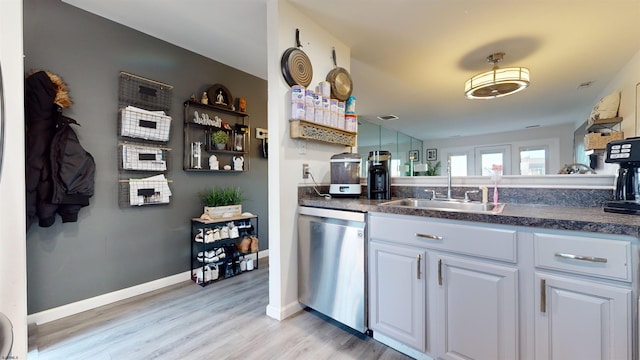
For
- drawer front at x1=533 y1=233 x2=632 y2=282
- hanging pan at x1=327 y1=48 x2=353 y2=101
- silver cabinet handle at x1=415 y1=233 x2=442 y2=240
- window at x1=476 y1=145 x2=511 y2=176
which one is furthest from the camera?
window at x1=476 y1=145 x2=511 y2=176

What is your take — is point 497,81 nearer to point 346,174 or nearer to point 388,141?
point 346,174

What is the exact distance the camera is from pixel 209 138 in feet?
9.23

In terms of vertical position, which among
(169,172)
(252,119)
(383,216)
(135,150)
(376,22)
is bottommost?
(383,216)

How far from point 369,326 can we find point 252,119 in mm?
2688

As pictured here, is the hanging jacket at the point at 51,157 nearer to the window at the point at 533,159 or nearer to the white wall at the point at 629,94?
the white wall at the point at 629,94

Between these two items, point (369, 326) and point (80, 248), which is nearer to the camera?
point (369, 326)

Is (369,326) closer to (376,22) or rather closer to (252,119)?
(376,22)

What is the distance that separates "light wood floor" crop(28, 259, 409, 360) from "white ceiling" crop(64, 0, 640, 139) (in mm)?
2436

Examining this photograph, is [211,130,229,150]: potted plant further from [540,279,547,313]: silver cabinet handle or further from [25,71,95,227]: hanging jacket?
[540,279,547,313]: silver cabinet handle

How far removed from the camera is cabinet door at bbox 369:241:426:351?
4.66 ft

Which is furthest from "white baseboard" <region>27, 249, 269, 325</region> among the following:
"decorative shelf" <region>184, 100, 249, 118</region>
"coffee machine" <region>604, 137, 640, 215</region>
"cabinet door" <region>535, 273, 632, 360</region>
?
"coffee machine" <region>604, 137, 640, 215</region>

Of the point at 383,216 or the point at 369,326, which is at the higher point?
the point at 383,216

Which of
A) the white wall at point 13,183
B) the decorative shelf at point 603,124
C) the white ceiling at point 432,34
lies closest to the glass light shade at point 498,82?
the white ceiling at point 432,34

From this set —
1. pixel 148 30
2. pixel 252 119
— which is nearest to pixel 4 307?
pixel 148 30
